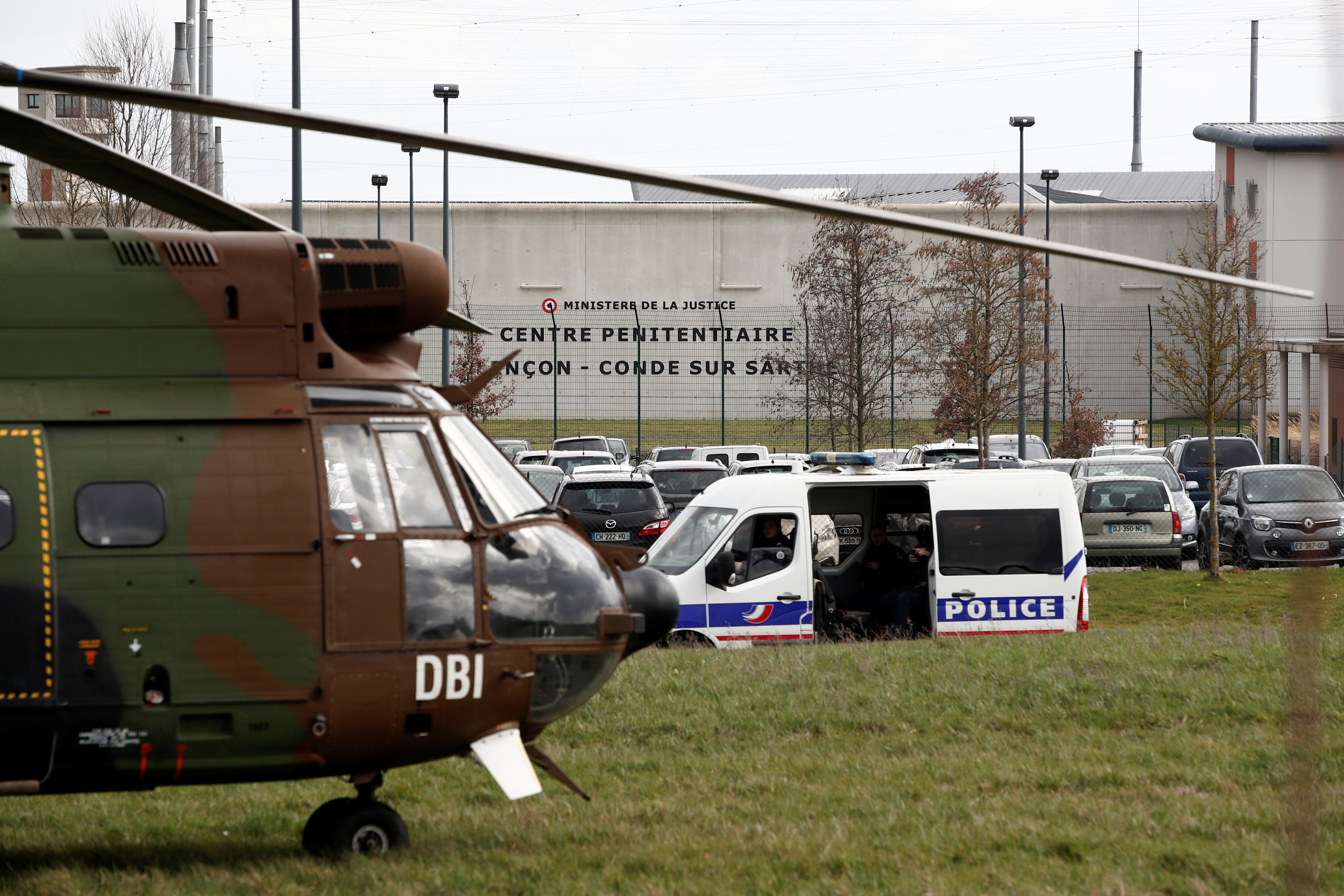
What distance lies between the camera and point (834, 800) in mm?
7070

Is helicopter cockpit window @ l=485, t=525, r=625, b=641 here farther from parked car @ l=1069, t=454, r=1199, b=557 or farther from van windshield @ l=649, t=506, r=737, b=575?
parked car @ l=1069, t=454, r=1199, b=557

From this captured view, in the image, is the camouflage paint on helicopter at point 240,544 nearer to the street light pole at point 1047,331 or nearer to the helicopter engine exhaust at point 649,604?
the helicopter engine exhaust at point 649,604

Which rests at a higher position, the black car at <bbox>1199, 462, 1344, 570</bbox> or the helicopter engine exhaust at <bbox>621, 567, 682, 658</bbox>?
the helicopter engine exhaust at <bbox>621, 567, 682, 658</bbox>

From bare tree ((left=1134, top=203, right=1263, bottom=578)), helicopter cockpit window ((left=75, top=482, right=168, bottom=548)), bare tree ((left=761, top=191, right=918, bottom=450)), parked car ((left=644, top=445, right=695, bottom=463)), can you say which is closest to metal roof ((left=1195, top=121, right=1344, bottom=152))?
bare tree ((left=1134, top=203, right=1263, bottom=578))

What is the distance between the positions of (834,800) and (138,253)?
14.3 ft

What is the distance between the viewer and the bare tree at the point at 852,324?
30719 mm

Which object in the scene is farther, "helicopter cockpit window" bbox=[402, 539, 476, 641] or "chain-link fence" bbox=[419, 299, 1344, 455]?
"chain-link fence" bbox=[419, 299, 1344, 455]

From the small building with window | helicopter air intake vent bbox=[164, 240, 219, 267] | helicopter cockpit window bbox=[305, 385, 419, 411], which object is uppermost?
the small building with window

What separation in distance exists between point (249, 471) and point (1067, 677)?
6.05 m

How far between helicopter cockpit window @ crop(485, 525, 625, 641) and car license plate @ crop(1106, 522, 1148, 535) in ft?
50.3

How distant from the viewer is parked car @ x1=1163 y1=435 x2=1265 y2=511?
28094 mm

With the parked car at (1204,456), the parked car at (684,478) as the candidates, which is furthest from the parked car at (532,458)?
the parked car at (1204,456)

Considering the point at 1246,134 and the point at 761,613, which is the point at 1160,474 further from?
the point at 1246,134

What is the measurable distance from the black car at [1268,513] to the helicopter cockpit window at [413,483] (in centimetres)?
1498
